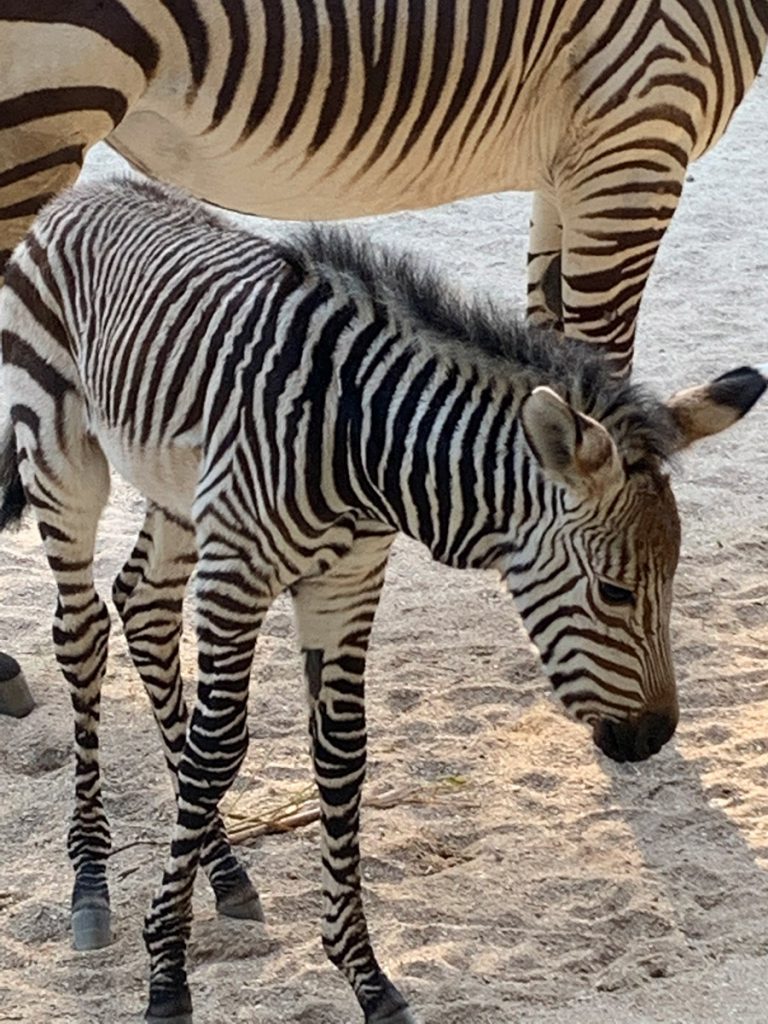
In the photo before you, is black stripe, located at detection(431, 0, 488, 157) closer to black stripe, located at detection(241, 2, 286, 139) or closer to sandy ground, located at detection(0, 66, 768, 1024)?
black stripe, located at detection(241, 2, 286, 139)

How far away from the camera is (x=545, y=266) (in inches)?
240

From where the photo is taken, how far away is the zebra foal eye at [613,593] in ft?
11.5

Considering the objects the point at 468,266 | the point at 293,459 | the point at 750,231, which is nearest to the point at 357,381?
the point at 293,459

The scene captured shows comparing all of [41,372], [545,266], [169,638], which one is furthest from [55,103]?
[545,266]

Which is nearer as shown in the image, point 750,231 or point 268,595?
point 268,595

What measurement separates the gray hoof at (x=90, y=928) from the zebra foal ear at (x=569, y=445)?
187 cm

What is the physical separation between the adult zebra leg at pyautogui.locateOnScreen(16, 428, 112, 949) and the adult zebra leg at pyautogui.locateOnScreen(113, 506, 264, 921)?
12 centimetres

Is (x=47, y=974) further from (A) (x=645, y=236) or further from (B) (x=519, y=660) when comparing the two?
(A) (x=645, y=236)

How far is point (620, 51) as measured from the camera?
5.08m

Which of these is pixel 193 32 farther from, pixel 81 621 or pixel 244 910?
pixel 244 910

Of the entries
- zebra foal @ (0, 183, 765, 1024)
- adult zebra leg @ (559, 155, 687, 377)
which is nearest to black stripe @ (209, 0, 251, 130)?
zebra foal @ (0, 183, 765, 1024)

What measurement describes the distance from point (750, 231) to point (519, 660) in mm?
5195

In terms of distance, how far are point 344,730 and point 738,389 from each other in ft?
4.06

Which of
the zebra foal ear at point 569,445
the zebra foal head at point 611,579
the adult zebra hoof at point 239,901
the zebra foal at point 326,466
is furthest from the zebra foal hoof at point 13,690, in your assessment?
the zebra foal ear at point 569,445
